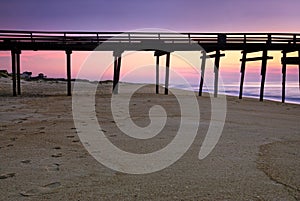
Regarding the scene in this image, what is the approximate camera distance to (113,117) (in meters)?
9.80

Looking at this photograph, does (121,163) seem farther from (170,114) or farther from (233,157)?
(170,114)

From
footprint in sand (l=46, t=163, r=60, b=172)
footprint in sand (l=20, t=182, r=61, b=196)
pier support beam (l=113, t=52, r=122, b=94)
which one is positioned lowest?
footprint in sand (l=20, t=182, r=61, b=196)

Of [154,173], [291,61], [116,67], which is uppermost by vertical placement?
[291,61]

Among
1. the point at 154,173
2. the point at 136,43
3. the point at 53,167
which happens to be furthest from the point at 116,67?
the point at 154,173

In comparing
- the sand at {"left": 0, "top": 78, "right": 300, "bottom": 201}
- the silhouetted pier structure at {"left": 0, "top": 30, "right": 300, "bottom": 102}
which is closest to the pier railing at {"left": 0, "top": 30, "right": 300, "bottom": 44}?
the silhouetted pier structure at {"left": 0, "top": 30, "right": 300, "bottom": 102}

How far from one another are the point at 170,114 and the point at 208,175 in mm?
6166

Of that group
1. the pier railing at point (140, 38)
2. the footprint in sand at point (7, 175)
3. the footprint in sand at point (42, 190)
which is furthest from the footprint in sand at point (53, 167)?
the pier railing at point (140, 38)

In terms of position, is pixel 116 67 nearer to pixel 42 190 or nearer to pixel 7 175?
pixel 7 175

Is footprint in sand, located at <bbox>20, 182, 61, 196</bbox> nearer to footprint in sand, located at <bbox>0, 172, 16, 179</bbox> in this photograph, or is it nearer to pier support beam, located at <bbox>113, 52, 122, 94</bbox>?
footprint in sand, located at <bbox>0, 172, 16, 179</bbox>

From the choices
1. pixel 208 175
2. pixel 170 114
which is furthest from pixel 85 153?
pixel 170 114

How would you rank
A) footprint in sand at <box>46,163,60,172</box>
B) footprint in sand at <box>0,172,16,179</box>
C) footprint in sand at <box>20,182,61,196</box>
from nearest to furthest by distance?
footprint in sand at <box>20,182,61,196</box>, footprint in sand at <box>0,172,16,179</box>, footprint in sand at <box>46,163,60,172</box>

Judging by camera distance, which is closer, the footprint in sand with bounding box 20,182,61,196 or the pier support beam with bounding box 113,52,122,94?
the footprint in sand with bounding box 20,182,61,196

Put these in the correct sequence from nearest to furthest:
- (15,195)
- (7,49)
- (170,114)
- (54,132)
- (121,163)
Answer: (15,195)
(121,163)
(54,132)
(170,114)
(7,49)

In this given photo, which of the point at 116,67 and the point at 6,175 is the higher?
the point at 116,67
